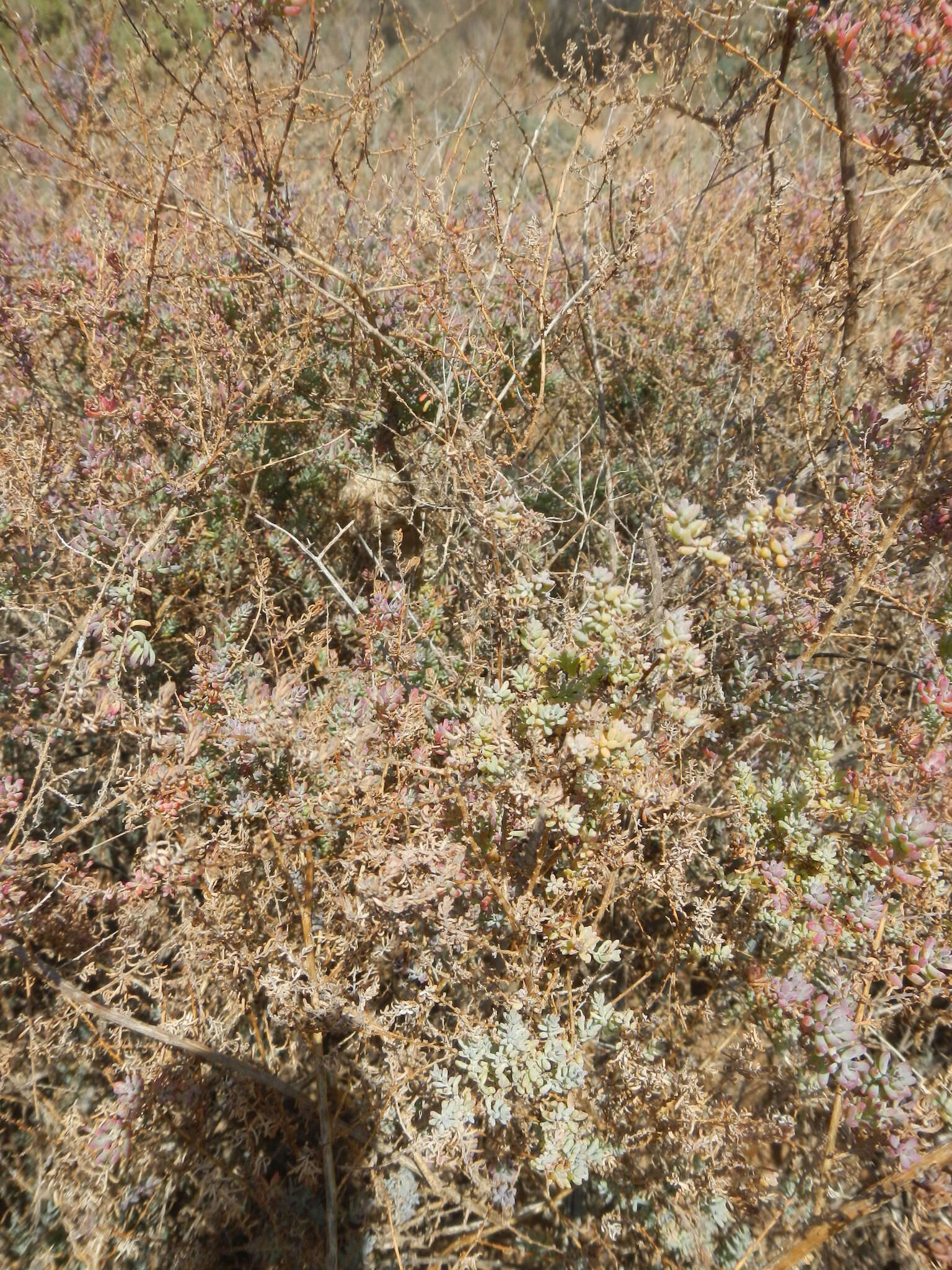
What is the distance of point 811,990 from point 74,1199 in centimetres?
156

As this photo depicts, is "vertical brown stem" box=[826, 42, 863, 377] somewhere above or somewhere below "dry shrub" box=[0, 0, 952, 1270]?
above

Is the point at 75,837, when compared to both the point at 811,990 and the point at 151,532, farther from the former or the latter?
the point at 811,990

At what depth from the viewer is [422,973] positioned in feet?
5.06

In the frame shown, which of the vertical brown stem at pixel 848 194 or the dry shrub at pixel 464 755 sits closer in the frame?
the dry shrub at pixel 464 755

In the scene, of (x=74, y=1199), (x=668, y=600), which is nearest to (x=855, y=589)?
(x=668, y=600)

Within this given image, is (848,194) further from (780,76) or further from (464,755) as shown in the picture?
(464,755)

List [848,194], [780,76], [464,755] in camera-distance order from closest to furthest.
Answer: [464,755] → [848,194] → [780,76]

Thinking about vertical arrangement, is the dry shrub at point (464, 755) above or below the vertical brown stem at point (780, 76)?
below

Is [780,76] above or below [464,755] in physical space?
above

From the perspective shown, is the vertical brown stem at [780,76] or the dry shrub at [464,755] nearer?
the dry shrub at [464,755]

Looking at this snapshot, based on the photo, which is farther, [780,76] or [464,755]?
[780,76]

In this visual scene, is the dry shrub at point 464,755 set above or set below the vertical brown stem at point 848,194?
below

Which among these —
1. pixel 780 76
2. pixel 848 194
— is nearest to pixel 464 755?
pixel 848 194

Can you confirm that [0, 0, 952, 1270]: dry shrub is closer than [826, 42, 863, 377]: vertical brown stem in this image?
Yes
